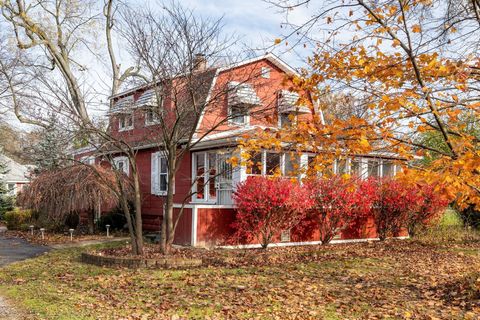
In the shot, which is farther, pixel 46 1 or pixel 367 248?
pixel 46 1

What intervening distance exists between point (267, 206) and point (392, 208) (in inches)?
211

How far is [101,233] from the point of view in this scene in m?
18.3

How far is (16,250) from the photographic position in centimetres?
1405

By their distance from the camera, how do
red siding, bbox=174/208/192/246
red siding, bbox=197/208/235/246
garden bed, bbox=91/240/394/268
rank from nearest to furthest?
garden bed, bbox=91/240/394/268
red siding, bbox=197/208/235/246
red siding, bbox=174/208/192/246

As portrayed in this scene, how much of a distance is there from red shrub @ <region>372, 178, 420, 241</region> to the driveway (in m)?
10.6

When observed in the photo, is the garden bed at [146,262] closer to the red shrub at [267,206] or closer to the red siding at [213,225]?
the red shrub at [267,206]

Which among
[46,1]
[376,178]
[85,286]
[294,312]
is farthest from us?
[46,1]

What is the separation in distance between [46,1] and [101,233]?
10329 millimetres

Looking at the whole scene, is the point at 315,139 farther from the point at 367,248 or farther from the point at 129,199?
the point at 129,199

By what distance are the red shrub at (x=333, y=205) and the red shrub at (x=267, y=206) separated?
82cm

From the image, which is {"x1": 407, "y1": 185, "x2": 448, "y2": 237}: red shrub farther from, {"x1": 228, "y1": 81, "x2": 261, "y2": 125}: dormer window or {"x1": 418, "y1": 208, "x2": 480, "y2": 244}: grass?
{"x1": 228, "y1": 81, "x2": 261, "y2": 125}: dormer window

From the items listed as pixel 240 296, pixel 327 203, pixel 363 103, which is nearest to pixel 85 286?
pixel 240 296

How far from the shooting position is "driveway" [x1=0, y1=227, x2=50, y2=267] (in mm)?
12356

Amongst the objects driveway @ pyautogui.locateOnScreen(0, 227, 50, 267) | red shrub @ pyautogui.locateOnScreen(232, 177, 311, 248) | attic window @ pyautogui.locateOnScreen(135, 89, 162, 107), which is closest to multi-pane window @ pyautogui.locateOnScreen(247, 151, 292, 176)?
red shrub @ pyautogui.locateOnScreen(232, 177, 311, 248)
